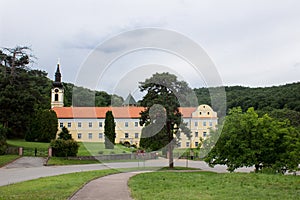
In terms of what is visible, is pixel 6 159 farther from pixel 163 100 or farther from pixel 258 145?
pixel 258 145

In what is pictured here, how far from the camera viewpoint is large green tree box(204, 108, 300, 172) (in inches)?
926

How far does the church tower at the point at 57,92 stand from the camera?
66.2 meters

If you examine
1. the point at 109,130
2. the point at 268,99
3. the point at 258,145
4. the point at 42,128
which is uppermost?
the point at 268,99

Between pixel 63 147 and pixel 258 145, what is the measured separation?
21395 mm

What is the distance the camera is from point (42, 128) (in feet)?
167

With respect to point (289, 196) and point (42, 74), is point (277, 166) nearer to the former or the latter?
point (289, 196)

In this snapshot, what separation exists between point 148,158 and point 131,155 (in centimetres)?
260

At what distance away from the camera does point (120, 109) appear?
127 feet

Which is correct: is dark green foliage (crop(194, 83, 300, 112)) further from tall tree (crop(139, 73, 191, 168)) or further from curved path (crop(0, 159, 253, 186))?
curved path (crop(0, 159, 253, 186))

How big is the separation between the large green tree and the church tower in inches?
1824

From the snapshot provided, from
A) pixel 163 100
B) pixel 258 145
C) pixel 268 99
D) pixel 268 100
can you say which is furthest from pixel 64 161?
pixel 268 99

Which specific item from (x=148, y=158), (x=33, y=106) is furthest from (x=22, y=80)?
(x=148, y=158)

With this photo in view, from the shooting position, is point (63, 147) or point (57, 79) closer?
point (63, 147)

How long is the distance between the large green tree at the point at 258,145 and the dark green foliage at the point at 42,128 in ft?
104
